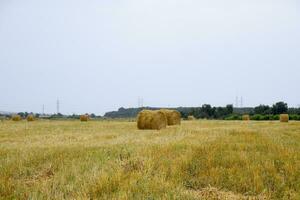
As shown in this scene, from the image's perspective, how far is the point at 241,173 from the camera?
778cm

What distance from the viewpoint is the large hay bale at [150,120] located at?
862 inches

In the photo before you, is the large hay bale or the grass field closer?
the grass field

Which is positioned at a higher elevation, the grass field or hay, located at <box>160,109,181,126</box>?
hay, located at <box>160,109,181,126</box>

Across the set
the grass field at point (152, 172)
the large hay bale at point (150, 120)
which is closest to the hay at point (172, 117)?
the large hay bale at point (150, 120)

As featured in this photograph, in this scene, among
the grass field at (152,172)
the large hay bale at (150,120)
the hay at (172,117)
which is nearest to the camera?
the grass field at (152,172)

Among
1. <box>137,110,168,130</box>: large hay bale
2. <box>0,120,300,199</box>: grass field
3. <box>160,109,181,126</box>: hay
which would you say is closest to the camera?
<box>0,120,300,199</box>: grass field

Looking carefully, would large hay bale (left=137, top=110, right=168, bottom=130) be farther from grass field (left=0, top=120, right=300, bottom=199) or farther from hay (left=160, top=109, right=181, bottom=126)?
grass field (left=0, top=120, right=300, bottom=199)

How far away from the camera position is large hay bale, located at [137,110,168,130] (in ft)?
71.8

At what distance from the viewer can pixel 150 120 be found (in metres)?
22.0

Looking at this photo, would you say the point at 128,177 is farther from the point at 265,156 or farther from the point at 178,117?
the point at 178,117

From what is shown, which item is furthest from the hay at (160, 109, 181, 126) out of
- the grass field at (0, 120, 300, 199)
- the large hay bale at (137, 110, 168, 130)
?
the grass field at (0, 120, 300, 199)

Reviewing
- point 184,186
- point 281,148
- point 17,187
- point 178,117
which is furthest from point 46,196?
point 178,117

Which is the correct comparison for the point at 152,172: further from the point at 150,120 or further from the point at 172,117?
the point at 172,117

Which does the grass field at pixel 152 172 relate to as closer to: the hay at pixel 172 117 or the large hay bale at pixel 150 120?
the large hay bale at pixel 150 120
